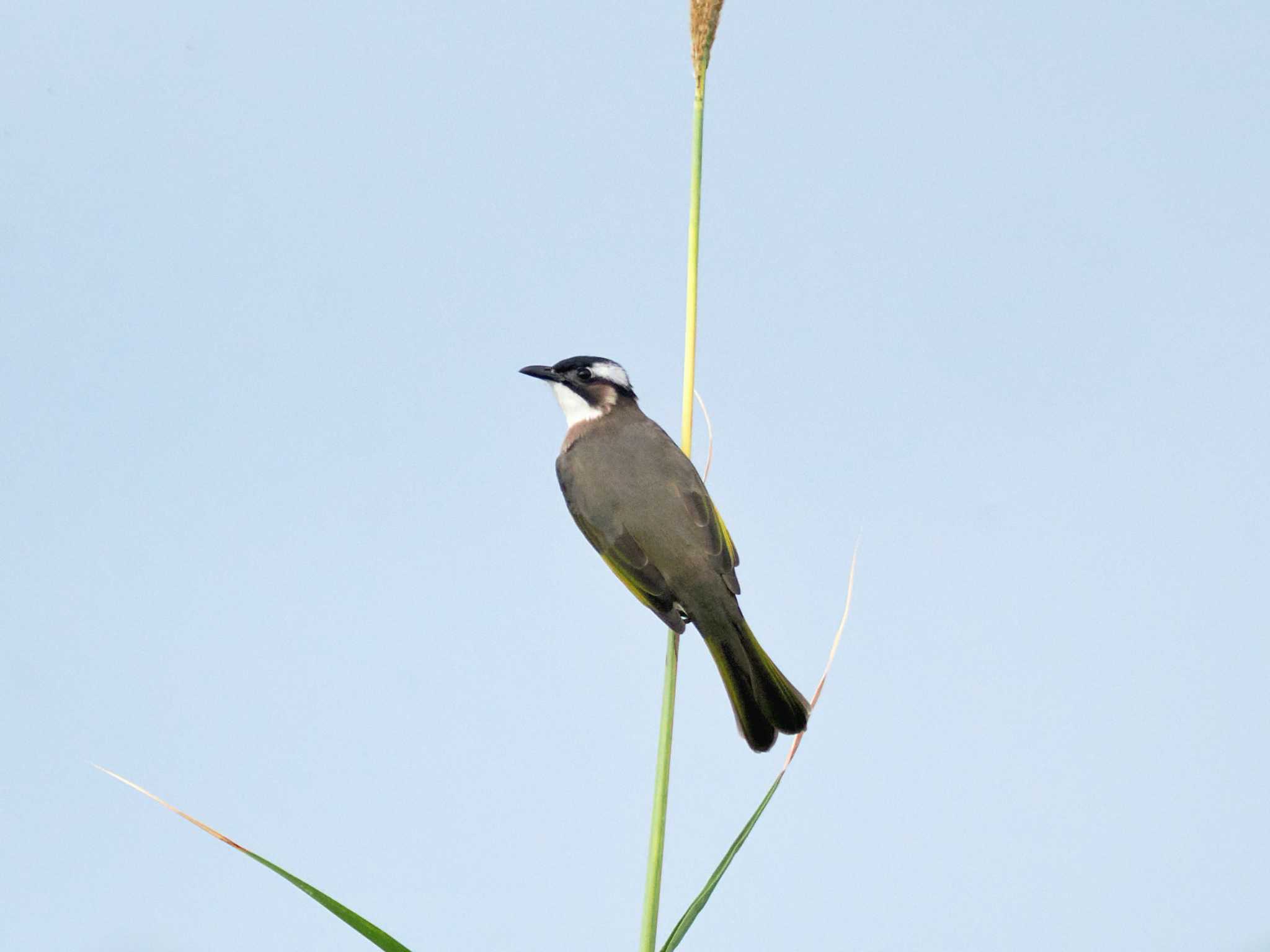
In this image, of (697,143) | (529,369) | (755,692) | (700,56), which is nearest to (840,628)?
(755,692)

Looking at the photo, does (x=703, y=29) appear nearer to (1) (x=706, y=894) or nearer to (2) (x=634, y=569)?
(2) (x=634, y=569)

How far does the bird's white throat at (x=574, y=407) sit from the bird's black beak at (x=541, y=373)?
5 cm

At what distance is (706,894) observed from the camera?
7.79ft

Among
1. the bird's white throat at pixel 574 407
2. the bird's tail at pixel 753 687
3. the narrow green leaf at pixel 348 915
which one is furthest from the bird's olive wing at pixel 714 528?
the narrow green leaf at pixel 348 915

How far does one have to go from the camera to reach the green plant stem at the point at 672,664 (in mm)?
2270

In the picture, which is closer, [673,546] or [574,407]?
[673,546]

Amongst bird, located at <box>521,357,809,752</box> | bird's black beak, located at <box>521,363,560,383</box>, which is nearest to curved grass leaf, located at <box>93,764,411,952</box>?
bird, located at <box>521,357,809,752</box>

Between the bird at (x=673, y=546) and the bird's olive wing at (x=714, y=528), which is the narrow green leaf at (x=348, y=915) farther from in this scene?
the bird's olive wing at (x=714, y=528)

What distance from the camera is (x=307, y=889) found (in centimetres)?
218

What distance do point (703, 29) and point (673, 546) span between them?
147 cm

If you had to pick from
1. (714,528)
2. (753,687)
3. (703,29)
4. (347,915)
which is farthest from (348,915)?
(703,29)

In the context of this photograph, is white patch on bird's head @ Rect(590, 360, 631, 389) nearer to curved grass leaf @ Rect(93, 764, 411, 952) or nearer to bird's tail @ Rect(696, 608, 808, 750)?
bird's tail @ Rect(696, 608, 808, 750)

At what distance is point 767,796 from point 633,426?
1.68 m

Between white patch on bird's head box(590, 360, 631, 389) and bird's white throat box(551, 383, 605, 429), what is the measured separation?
112 mm
